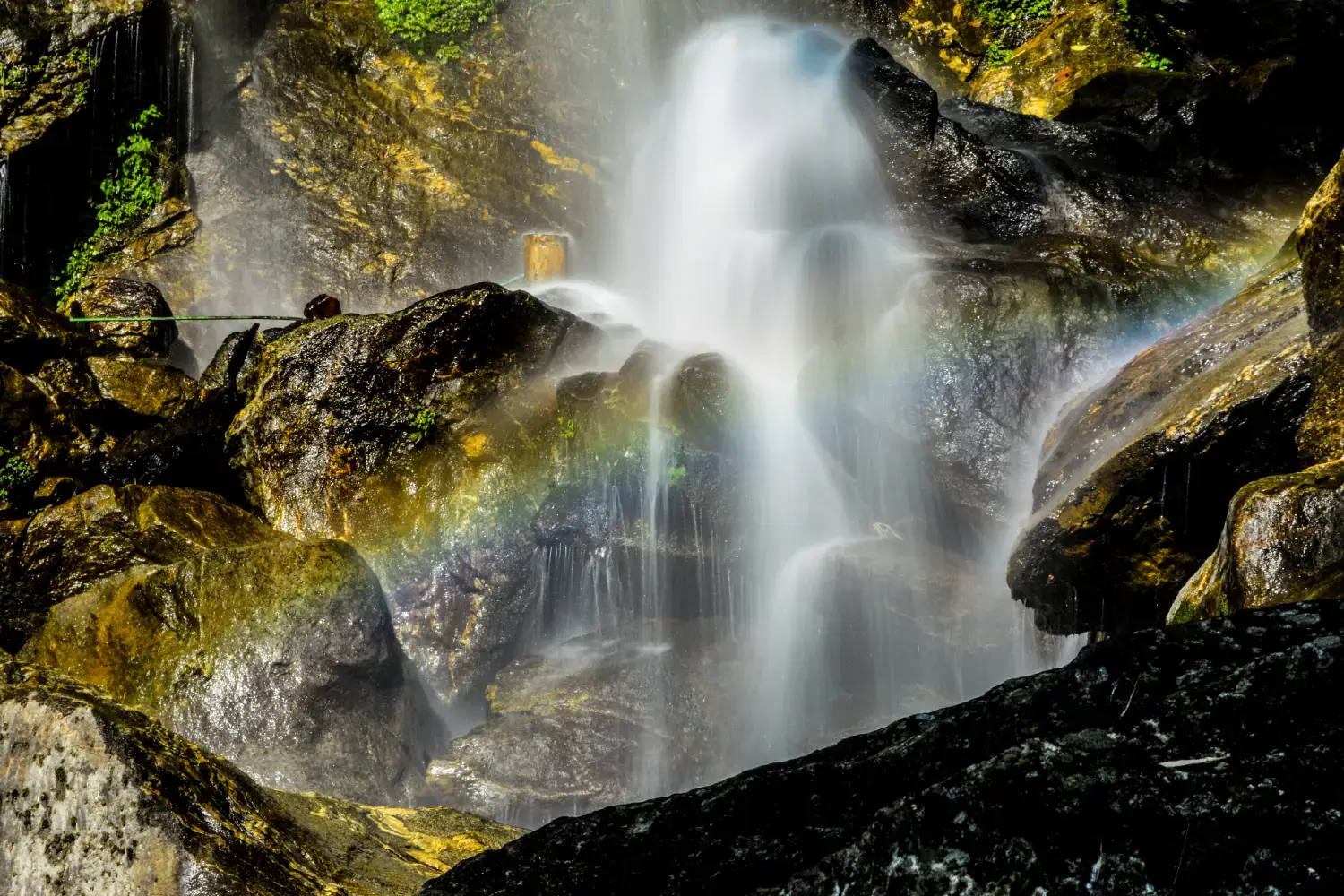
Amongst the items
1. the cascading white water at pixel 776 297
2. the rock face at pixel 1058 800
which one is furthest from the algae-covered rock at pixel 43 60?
the rock face at pixel 1058 800

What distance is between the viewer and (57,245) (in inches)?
554

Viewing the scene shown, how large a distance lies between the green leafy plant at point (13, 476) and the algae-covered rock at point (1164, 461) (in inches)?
342

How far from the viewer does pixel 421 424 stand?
1006cm

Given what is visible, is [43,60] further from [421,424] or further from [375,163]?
[421,424]

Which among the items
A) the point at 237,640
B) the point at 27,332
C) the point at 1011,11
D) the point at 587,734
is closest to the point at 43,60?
the point at 27,332

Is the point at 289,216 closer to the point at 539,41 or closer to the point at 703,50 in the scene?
the point at 539,41

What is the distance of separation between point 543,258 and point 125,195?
6151mm

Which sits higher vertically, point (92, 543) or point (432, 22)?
point (432, 22)

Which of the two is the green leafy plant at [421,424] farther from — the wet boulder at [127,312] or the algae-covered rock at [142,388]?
the wet boulder at [127,312]

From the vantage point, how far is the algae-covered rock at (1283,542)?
11.9ft

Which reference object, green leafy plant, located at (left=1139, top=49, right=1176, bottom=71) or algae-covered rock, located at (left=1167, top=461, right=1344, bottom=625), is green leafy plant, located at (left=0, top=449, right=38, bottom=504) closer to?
algae-covered rock, located at (left=1167, top=461, right=1344, bottom=625)

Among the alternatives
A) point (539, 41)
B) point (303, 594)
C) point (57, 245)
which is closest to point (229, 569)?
point (303, 594)

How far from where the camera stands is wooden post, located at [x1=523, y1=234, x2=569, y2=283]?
14.8 meters

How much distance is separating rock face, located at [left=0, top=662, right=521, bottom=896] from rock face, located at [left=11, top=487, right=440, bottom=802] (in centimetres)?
478
